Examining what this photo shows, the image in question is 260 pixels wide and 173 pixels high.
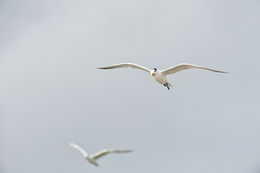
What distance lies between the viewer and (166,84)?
61906 mm

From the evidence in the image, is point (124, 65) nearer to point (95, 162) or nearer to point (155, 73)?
point (155, 73)

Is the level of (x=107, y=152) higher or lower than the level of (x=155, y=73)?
lower

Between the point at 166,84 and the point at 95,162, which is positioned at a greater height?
the point at 166,84

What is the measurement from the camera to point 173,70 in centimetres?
6212

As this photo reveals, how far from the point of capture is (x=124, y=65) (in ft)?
215

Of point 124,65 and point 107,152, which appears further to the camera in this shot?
point 124,65

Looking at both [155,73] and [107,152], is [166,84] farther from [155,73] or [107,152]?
[107,152]

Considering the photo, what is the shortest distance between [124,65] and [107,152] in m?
20.2

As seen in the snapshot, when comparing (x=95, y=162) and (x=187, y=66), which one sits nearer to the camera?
(x=95, y=162)

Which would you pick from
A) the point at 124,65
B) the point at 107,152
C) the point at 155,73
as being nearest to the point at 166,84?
the point at 155,73

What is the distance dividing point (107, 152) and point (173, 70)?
17.4 metres

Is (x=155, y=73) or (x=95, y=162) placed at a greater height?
(x=155, y=73)

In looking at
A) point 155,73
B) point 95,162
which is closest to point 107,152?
point 95,162

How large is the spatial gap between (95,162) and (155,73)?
660 inches
